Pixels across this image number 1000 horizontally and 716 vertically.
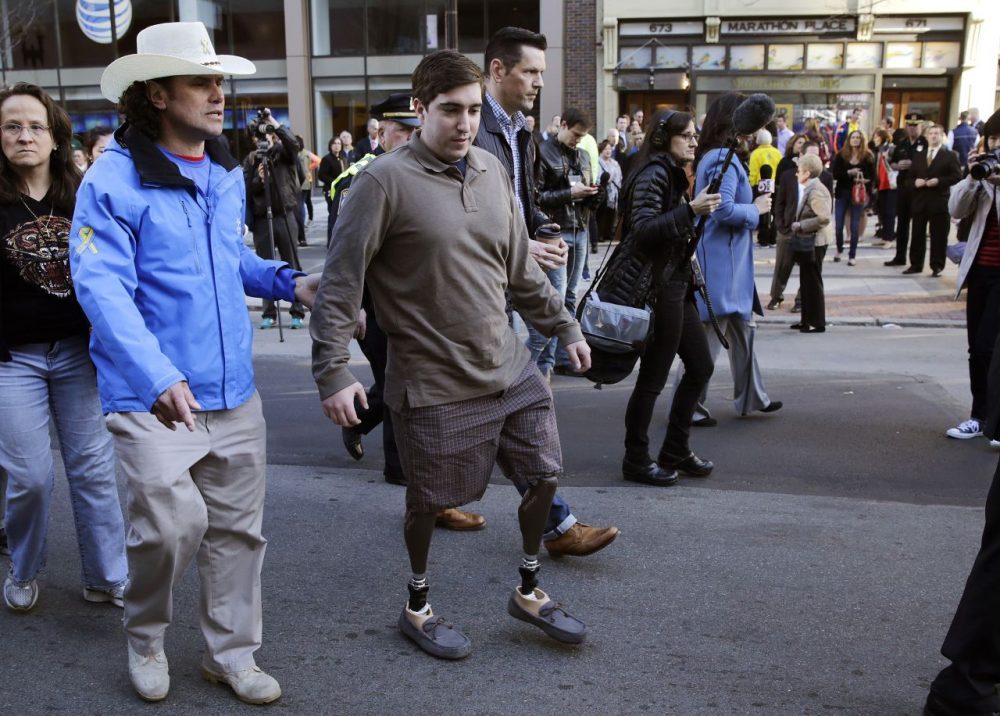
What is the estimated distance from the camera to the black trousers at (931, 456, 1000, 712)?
3096 millimetres

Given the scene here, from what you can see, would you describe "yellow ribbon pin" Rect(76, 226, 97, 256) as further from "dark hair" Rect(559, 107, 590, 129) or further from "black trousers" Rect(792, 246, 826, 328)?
"black trousers" Rect(792, 246, 826, 328)

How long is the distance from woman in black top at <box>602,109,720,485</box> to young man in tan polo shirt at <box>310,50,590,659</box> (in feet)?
5.12

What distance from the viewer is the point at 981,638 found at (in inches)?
122

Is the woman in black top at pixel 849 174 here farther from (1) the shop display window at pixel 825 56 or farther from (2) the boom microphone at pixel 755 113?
(2) the boom microphone at pixel 755 113

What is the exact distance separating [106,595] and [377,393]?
205 centimetres

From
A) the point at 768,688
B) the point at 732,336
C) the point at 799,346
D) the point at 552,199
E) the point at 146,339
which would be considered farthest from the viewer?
the point at 799,346

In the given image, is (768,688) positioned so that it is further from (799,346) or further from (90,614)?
(799,346)

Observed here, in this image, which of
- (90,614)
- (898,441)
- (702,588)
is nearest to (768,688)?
(702,588)

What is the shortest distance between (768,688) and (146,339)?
7.46ft

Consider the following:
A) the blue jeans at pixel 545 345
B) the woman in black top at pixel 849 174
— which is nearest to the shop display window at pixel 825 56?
the woman in black top at pixel 849 174

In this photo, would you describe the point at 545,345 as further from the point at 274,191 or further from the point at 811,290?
the point at 274,191

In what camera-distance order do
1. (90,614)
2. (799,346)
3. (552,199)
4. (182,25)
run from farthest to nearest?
→ (799,346)
(552,199)
(90,614)
(182,25)

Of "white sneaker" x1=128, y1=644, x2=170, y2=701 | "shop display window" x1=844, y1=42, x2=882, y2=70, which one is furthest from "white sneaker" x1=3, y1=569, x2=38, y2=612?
"shop display window" x1=844, y1=42, x2=882, y2=70

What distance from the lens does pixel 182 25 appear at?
320 cm
